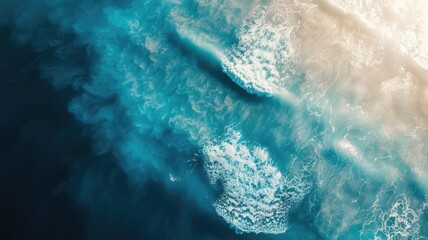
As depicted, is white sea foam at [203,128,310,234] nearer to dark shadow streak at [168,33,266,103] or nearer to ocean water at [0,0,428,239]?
ocean water at [0,0,428,239]

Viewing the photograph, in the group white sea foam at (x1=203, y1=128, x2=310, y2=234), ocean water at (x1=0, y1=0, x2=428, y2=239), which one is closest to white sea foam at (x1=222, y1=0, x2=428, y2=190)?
ocean water at (x1=0, y1=0, x2=428, y2=239)

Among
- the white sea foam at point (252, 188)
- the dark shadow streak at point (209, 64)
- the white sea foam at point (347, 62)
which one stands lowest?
the white sea foam at point (252, 188)

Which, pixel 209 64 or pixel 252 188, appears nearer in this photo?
pixel 252 188

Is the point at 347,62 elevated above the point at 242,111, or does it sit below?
above

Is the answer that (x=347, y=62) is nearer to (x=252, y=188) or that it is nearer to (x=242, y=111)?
(x=242, y=111)

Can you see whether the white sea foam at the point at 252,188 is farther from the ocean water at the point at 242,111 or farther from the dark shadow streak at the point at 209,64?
the dark shadow streak at the point at 209,64

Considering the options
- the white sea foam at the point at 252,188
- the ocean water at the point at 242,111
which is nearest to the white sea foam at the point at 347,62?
the ocean water at the point at 242,111

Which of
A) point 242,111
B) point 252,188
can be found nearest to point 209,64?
point 242,111

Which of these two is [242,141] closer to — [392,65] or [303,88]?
[303,88]
